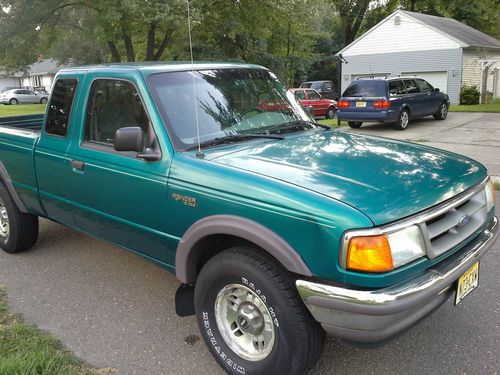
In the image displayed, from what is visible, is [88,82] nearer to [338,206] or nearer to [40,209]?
[40,209]

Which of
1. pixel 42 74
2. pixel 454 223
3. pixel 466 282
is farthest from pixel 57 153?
pixel 42 74

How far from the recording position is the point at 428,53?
91.0ft

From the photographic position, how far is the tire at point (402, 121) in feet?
50.5

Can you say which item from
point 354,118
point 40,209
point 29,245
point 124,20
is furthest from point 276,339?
point 124,20

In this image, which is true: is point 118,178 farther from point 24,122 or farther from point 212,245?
point 24,122

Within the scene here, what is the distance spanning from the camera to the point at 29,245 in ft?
16.4

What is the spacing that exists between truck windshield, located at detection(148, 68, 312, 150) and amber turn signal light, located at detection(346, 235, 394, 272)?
1363mm

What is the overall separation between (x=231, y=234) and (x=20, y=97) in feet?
156

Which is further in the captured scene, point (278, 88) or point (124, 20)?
point (124, 20)

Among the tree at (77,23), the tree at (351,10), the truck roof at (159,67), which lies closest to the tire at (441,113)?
the tree at (77,23)

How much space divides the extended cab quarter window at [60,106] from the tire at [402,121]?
13.0 meters

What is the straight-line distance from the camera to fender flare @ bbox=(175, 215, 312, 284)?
239 centimetres

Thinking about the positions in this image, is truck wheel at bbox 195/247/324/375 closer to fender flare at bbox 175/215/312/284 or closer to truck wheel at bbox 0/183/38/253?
fender flare at bbox 175/215/312/284

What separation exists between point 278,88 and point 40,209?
7.98ft
